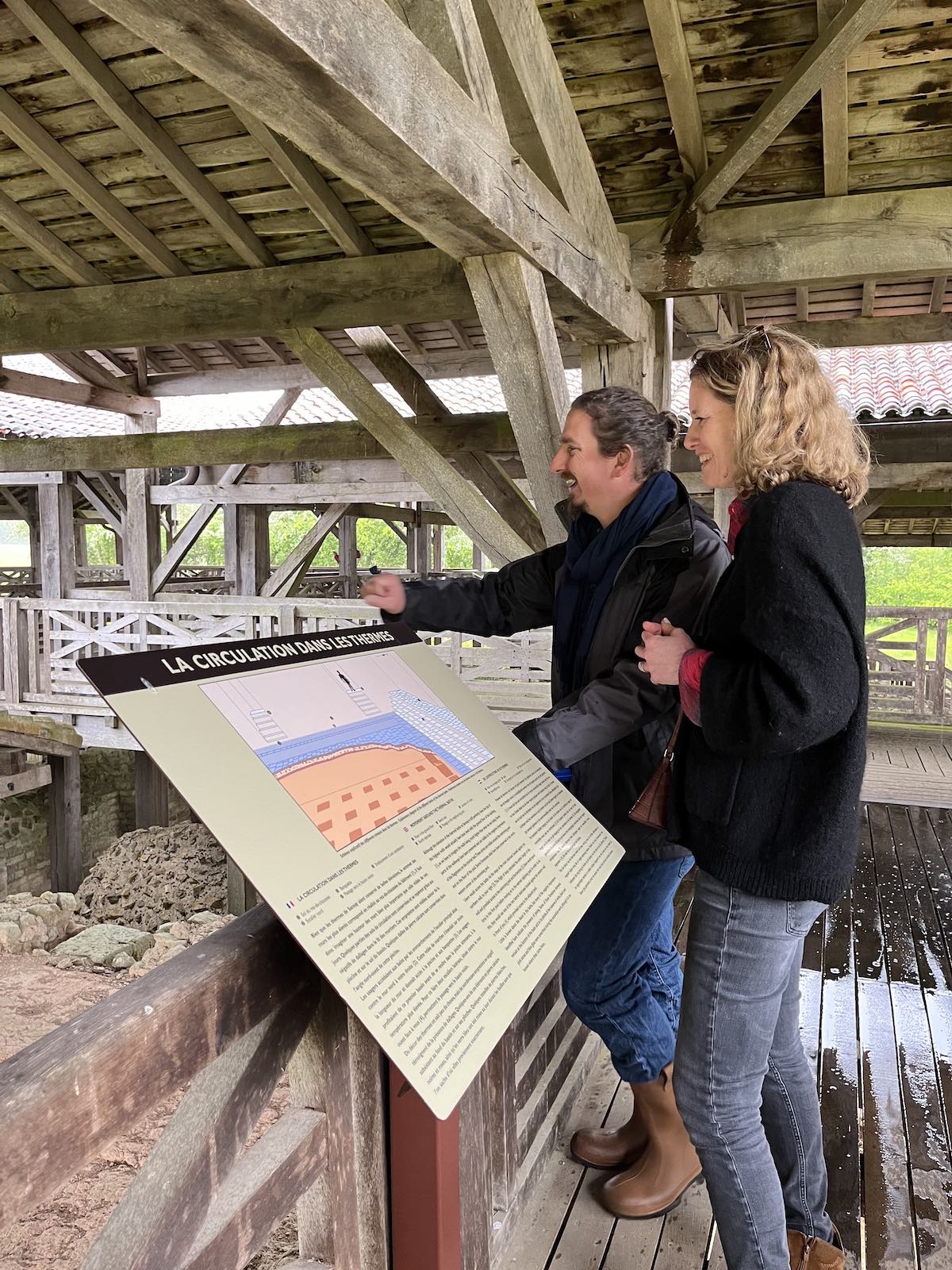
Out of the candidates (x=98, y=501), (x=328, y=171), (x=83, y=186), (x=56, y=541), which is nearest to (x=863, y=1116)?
(x=328, y=171)

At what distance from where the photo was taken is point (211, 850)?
32.5 feet

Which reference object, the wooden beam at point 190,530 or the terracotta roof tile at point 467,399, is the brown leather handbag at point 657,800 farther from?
the wooden beam at point 190,530

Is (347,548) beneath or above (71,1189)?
above

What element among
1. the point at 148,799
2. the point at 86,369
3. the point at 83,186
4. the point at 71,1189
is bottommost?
the point at 148,799

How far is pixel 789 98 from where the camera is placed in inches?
112

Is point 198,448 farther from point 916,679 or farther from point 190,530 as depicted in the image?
point 916,679

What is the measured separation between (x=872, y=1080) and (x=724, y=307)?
4352 mm

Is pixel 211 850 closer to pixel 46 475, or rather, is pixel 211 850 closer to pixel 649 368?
pixel 46 475

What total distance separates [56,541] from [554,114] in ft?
32.8

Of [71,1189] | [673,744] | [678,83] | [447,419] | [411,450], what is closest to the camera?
[673,744]

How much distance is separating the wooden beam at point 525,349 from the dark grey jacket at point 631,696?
836mm

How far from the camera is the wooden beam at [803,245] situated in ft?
10.7

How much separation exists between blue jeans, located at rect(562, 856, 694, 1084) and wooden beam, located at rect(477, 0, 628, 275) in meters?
1.98

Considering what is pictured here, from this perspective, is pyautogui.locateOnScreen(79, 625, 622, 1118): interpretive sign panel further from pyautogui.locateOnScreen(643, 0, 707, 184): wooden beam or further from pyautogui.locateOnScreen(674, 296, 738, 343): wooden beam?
pyautogui.locateOnScreen(674, 296, 738, 343): wooden beam
